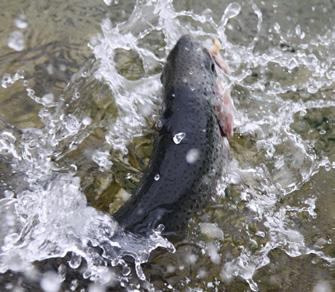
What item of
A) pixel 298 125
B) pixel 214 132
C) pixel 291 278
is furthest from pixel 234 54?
pixel 291 278

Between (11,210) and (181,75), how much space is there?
1.12 metres

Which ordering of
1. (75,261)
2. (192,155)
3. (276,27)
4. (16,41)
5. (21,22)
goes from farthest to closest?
(276,27)
(21,22)
(16,41)
(192,155)
(75,261)

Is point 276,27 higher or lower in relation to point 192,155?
higher

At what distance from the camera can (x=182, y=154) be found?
3055 millimetres

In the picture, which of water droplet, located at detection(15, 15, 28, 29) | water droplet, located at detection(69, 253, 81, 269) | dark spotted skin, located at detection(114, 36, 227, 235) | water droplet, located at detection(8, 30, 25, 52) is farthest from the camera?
water droplet, located at detection(15, 15, 28, 29)

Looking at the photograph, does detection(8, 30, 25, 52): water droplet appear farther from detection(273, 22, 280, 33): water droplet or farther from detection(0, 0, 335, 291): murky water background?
detection(273, 22, 280, 33): water droplet

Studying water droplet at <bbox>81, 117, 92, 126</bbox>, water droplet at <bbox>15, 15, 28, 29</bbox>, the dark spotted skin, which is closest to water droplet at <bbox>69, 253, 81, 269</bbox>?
the dark spotted skin

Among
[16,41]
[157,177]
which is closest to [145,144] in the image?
[157,177]

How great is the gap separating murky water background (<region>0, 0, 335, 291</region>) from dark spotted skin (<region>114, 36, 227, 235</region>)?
0.34 ft

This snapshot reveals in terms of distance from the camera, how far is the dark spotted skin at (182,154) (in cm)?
293

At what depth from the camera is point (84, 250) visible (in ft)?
9.42

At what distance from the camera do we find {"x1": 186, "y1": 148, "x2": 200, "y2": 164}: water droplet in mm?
3071

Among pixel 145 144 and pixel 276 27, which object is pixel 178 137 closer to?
pixel 145 144

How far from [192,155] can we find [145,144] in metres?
0.60
